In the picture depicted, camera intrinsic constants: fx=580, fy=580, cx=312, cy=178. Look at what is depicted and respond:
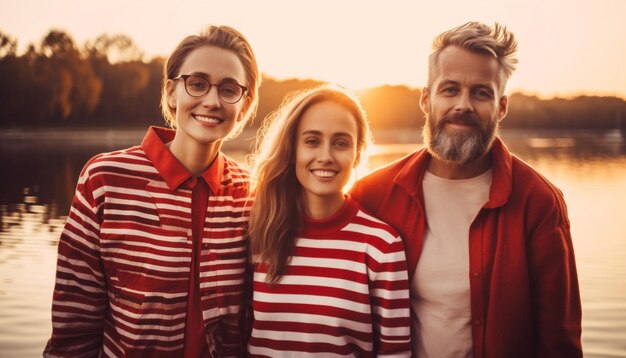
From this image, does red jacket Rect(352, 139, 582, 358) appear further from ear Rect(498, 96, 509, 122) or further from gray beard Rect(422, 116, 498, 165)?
ear Rect(498, 96, 509, 122)

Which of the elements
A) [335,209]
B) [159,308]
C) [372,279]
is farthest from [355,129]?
[159,308]

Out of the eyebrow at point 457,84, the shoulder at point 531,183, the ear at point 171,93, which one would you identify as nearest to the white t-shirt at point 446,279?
the shoulder at point 531,183

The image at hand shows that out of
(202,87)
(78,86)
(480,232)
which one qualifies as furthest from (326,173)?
(78,86)

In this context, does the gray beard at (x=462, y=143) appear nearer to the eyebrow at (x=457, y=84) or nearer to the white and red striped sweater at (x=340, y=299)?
the eyebrow at (x=457, y=84)

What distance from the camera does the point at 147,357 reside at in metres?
2.82

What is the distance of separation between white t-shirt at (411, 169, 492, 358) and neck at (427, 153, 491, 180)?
3.1 inches

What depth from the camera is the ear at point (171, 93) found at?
10.1ft

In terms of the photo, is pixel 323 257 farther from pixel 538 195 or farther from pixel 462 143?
pixel 538 195

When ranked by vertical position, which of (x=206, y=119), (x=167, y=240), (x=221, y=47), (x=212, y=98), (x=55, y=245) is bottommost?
(x=55, y=245)

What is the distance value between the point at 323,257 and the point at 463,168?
39.0 inches

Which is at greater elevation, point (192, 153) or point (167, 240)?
point (192, 153)

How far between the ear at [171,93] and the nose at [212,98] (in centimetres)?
25

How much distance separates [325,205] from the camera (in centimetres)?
303

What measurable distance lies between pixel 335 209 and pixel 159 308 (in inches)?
39.5
